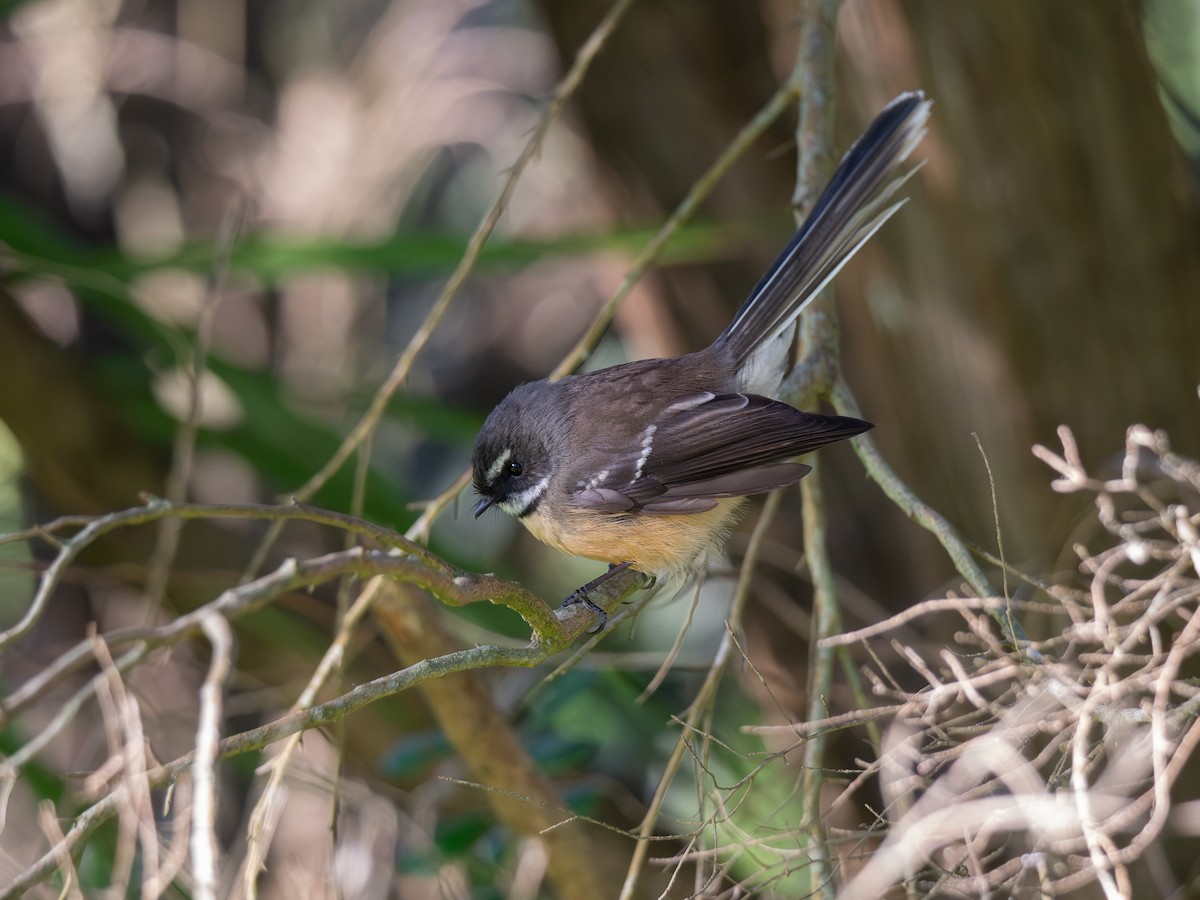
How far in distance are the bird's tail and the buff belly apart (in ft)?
2.41

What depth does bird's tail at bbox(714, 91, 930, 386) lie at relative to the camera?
11.1ft

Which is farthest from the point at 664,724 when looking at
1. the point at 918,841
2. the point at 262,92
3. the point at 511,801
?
the point at 262,92

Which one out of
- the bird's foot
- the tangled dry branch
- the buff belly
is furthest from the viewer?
the buff belly

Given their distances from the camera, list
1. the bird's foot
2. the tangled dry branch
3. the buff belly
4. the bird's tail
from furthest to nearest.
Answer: the buff belly, the bird's tail, the bird's foot, the tangled dry branch

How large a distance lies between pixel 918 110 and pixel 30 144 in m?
5.60

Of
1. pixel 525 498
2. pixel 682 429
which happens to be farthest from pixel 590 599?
pixel 682 429

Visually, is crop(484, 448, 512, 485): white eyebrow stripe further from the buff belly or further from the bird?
the buff belly

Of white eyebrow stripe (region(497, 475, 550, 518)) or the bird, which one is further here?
white eyebrow stripe (region(497, 475, 550, 518))

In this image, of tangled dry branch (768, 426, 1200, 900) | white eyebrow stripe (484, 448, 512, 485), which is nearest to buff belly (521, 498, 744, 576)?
white eyebrow stripe (484, 448, 512, 485)

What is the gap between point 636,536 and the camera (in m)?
3.48

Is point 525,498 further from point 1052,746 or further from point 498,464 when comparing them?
point 1052,746

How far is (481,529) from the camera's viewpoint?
7188mm

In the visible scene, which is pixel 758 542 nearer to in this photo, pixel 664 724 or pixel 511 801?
pixel 511 801

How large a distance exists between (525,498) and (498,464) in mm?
138
